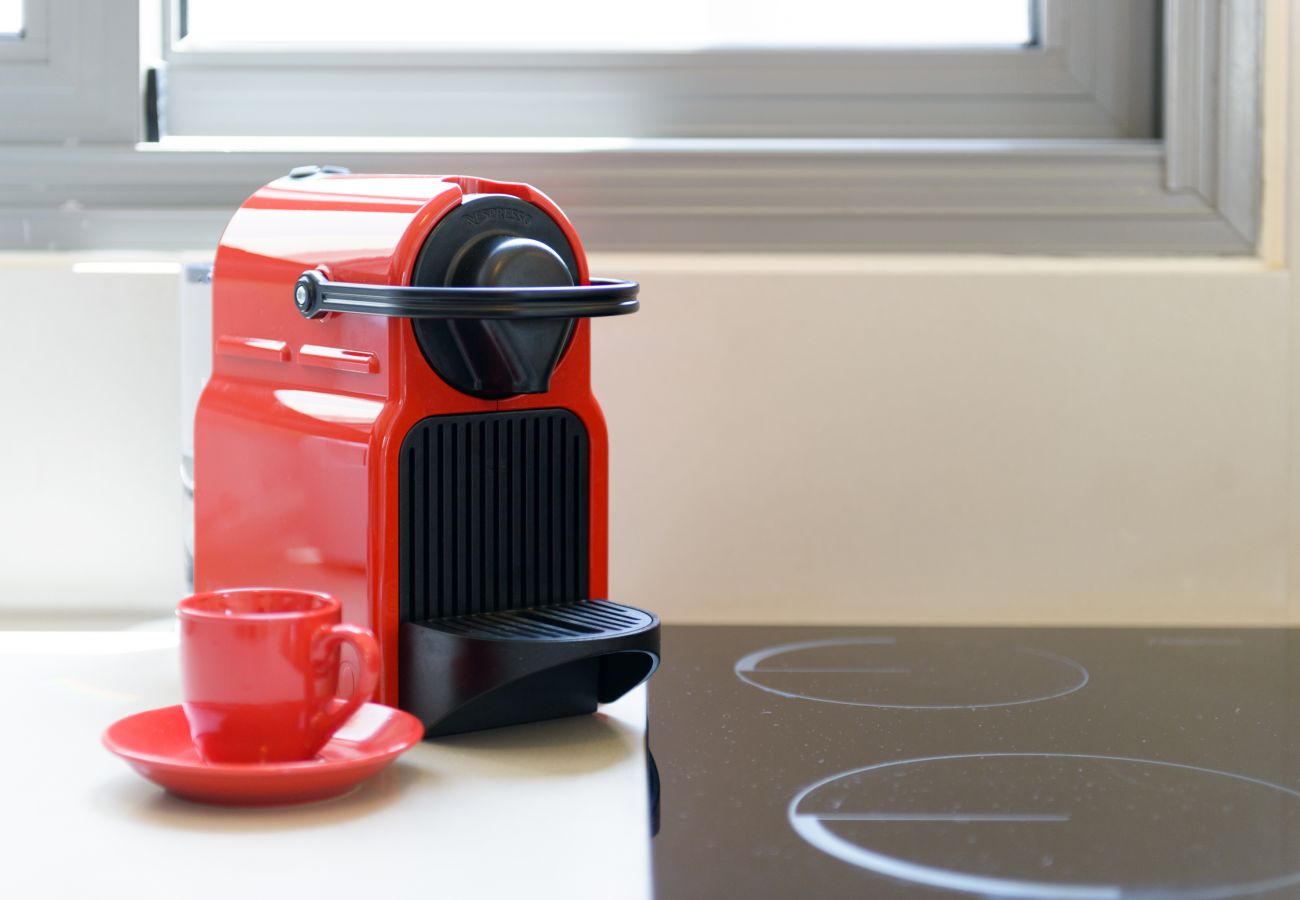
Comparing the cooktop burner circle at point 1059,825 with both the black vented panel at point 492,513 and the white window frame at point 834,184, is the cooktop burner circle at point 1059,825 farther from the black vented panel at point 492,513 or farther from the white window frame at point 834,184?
the white window frame at point 834,184

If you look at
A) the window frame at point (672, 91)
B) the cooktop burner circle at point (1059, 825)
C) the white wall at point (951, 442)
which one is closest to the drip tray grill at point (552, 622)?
the cooktop burner circle at point (1059, 825)

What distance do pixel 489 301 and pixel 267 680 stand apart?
212mm

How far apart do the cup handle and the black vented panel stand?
94 mm

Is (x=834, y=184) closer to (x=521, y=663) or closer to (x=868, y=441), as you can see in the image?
(x=868, y=441)

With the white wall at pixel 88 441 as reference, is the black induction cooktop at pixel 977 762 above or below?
below

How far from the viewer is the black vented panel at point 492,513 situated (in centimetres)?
79

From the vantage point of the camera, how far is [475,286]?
30.8 inches

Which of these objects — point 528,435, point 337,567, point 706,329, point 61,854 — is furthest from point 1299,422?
point 61,854

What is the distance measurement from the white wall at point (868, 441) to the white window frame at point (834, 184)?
36mm

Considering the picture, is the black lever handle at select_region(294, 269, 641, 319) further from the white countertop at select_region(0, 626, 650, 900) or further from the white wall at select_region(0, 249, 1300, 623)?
the white wall at select_region(0, 249, 1300, 623)

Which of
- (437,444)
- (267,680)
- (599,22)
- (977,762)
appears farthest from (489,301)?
(599,22)

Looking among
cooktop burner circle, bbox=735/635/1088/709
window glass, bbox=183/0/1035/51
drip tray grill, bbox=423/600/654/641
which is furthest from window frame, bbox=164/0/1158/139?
drip tray grill, bbox=423/600/654/641

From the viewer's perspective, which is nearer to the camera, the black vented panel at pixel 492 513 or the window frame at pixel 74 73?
the black vented panel at pixel 492 513

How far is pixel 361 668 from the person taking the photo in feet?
2.25
